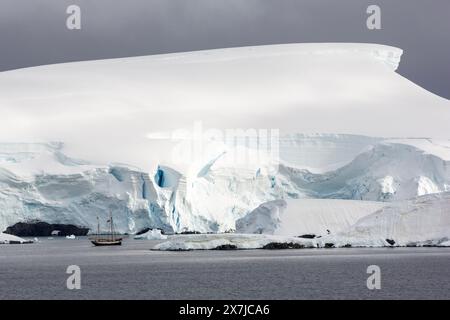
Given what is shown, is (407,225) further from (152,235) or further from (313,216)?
(152,235)

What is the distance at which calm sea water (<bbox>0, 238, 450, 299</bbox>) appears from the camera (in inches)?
993

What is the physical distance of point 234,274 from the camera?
98.9ft

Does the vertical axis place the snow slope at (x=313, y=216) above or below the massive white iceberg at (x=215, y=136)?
below

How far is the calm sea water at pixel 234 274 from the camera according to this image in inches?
993

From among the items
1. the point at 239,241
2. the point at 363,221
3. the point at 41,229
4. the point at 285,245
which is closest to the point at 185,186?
the point at 41,229

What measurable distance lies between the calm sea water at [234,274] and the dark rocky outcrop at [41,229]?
49.0 feet

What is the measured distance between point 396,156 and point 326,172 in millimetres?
4654

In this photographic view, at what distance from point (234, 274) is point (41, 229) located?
105 feet

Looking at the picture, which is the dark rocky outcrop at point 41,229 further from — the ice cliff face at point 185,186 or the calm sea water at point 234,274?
the calm sea water at point 234,274

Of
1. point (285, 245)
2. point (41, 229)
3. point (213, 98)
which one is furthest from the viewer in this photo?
point (213, 98)

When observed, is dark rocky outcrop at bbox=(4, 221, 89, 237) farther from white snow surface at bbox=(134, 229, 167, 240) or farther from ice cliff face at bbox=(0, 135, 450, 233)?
white snow surface at bbox=(134, 229, 167, 240)

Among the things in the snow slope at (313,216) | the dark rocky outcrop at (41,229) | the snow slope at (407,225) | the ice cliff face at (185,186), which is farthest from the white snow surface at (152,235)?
the snow slope at (407,225)

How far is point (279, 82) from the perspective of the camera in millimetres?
81562

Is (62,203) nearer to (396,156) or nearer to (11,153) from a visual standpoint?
(11,153)
